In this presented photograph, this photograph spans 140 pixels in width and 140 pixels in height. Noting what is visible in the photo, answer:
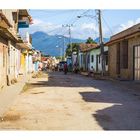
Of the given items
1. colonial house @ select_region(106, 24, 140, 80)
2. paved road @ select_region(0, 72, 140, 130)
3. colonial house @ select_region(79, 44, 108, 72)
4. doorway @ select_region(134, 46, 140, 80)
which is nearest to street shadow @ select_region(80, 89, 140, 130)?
paved road @ select_region(0, 72, 140, 130)

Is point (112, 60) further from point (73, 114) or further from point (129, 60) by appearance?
point (73, 114)

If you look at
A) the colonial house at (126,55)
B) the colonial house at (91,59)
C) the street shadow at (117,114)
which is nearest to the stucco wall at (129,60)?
the colonial house at (126,55)

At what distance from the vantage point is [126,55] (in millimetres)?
31281

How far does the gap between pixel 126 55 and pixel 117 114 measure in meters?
20.1

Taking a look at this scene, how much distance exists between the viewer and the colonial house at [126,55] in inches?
1082

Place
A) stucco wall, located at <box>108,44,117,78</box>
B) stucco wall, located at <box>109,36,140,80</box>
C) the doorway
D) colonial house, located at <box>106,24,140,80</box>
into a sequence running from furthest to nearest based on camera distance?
stucco wall, located at <box>108,44,117,78</box> → stucco wall, located at <box>109,36,140,80</box> → colonial house, located at <box>106,24,140,80</box> → the doorway

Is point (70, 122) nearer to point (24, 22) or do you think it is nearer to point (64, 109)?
point (64, 109)

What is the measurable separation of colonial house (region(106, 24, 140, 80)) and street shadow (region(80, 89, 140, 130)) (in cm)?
1091

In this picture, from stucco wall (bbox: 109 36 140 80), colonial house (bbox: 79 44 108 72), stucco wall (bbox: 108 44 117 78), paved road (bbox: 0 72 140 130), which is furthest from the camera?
colonial house (bbox: 79 44 108 72)

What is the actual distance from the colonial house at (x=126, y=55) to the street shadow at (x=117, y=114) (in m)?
10.9

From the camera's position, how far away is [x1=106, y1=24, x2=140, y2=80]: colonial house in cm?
2748

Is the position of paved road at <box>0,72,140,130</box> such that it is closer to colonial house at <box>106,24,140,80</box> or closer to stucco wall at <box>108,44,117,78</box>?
colonial house at <box>106,24,140,80</box>

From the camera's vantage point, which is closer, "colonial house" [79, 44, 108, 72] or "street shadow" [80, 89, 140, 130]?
"street shadow" [80, 89, 140, 130]
